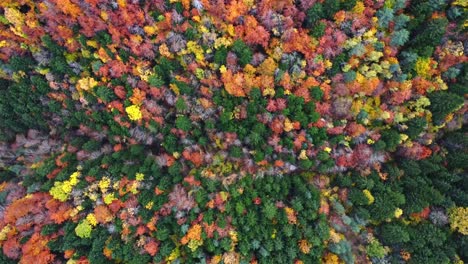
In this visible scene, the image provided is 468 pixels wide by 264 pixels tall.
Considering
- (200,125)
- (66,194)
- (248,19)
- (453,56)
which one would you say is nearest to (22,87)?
(66,194)

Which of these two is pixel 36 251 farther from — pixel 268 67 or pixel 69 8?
pixel 268 67

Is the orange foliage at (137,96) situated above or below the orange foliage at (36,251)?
above

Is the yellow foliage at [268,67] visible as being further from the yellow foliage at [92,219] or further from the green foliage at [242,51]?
the yellow foliage at [92,219]

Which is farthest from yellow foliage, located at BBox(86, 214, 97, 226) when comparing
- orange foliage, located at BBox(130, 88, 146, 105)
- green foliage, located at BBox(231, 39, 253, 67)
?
green foliage, located at BBox(231, 39, 253, 67)

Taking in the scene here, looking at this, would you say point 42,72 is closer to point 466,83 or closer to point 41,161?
→ point 41,161

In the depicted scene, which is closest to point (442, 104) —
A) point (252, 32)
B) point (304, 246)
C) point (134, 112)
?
point (304, 246)

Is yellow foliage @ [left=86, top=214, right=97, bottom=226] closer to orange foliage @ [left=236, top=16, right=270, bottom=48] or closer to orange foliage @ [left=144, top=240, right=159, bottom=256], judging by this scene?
orange foliage @ [left=144, top=240, right=159, bottom=256]

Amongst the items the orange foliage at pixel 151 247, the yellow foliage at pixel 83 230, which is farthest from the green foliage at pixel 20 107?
the orange foliage at pixel 151 247

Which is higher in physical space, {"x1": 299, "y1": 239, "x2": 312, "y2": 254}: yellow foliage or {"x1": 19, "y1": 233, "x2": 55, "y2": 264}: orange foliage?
{"x1": 299, "y1": 239, "x2": 312, "y2": 254}: yellow foliage

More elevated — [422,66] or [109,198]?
[422,66]
